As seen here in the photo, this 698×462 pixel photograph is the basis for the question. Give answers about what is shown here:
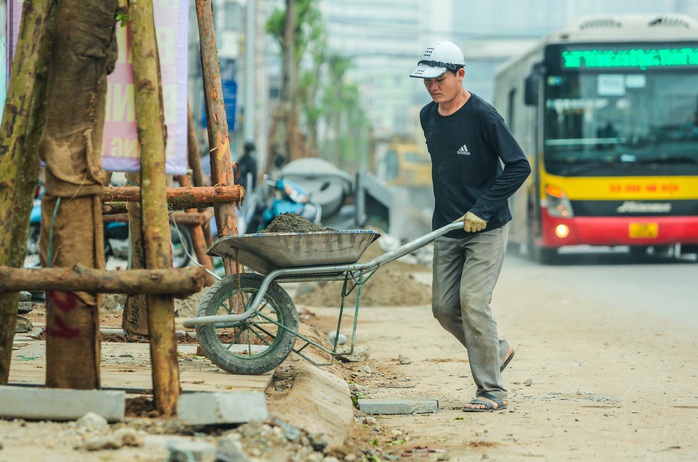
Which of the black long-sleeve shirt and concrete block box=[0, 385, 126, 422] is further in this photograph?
the black long-sleeve shirt

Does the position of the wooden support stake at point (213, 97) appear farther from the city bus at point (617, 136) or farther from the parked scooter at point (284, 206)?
the city bus at point (617, 136)

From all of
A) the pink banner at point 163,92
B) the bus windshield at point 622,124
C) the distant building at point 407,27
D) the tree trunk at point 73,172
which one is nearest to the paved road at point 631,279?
the bus windshield at point 622,124

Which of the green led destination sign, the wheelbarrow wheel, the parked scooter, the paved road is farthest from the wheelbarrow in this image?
the green led destination sign

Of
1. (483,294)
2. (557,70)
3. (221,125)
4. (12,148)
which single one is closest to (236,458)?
(12,148)

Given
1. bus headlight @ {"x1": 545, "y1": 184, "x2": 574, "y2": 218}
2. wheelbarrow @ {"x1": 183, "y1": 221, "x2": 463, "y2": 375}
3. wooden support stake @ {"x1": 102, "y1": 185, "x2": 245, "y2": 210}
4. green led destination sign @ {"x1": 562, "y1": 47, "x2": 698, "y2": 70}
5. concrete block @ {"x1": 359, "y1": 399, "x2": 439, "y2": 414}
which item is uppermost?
green led destination sign @ {"x1": 562, "y1": 47, "x2": 698, "y2": 70}

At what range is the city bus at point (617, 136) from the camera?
17.7 meters

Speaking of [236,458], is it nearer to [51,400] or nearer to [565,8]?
[51,400]

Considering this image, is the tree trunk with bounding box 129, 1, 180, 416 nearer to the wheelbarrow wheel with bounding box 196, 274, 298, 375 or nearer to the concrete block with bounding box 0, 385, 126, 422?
the concrete block with bounding box 0, 385, 126, 422

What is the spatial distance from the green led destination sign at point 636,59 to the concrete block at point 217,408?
1401 cm

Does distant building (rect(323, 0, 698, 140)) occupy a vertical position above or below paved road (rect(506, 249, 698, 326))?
above

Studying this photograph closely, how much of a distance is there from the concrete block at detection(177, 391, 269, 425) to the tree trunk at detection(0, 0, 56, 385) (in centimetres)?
112

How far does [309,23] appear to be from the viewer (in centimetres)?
3975

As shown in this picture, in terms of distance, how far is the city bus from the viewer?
58.2 feet

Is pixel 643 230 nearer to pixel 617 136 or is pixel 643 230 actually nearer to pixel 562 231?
pixel 562 231
